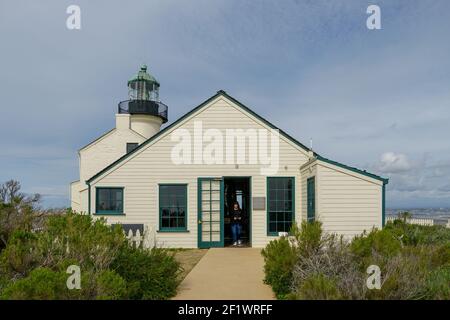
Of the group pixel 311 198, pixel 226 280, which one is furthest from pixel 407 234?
pixel 226 280

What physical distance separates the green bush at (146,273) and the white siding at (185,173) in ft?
19.0

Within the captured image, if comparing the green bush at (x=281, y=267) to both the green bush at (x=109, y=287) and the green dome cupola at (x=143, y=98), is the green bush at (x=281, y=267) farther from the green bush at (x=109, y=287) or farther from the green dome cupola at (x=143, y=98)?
the green dome cupola at (x=143, y=98)

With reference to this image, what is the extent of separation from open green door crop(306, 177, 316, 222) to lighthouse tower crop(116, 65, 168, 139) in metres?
A: 13.6

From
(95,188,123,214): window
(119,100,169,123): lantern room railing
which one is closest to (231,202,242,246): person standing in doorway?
(95,188,123,214): window

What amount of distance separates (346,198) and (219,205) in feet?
15.5

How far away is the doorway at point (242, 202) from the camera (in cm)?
1289

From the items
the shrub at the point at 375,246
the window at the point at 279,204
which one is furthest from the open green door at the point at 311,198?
the shrub at the point at 375,246

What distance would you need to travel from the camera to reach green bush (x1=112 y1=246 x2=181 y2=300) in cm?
591

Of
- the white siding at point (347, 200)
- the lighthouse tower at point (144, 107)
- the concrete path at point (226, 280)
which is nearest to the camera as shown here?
the concrete path at point (226, 280)

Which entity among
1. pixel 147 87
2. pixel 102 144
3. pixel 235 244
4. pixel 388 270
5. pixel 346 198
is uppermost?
pixel 147 87

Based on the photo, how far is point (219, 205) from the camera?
40.5 feet
